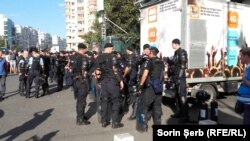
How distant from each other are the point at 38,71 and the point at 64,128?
5.01 m

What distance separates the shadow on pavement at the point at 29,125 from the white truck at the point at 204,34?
12.5 ft

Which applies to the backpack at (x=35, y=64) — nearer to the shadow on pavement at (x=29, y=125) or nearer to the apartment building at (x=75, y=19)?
the shadow on pavement at (x=29, y=125)

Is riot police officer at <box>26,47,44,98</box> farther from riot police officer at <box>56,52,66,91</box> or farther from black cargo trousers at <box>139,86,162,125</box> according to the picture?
black cargo trousers at <box>139,86,162,125</box>

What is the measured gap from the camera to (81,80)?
23.7 ft

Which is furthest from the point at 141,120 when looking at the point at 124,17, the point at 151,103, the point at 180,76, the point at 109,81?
the point at 124,17

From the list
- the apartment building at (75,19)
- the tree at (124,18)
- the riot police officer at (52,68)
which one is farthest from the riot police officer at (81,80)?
the apartment building at (75,19)

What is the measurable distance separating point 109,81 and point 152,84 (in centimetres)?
109

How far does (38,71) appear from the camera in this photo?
1150cm

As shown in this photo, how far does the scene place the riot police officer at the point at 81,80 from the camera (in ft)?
23.6

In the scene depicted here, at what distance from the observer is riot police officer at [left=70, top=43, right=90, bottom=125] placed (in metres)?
7.20

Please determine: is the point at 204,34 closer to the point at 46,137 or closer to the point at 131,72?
the point at 131,72

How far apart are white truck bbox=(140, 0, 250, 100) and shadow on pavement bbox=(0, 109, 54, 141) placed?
12.5 feet

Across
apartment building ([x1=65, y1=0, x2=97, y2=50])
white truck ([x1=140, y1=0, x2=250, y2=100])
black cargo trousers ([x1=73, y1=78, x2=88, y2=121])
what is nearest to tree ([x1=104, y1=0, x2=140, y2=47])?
white truck ([x1=140, y1=0, x2=250, y2=100])

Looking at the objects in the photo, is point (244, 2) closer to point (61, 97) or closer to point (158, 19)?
point (158, 19)
